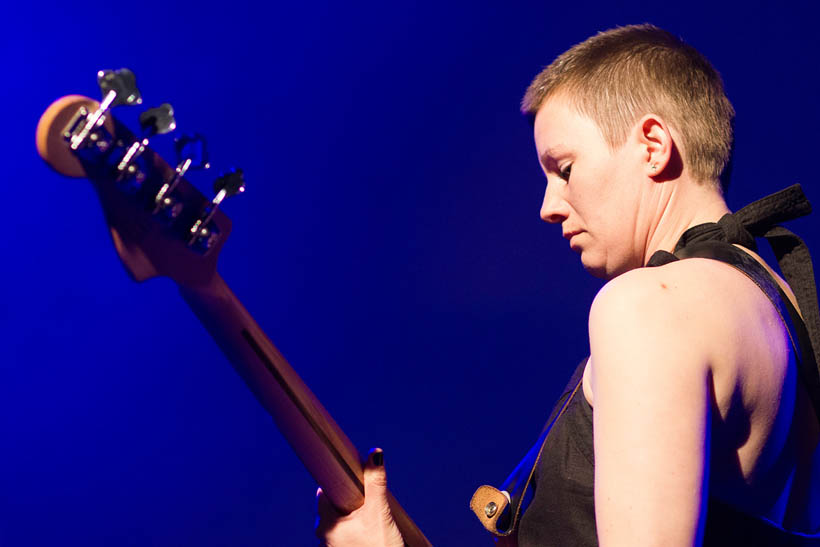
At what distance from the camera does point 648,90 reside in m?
0.94

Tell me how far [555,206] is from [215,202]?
47 cm

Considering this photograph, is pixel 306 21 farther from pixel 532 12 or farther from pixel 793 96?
pixel 793 96

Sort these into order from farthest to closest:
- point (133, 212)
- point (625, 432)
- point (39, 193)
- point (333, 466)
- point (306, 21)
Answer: point (306, 21) → point (39, 193) → point (333, 466) → point (133, 212) → point (625, 432)

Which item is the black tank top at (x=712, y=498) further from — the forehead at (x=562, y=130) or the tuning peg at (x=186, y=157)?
the tuning peg at (x=186, y=157)

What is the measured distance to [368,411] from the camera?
222 cm

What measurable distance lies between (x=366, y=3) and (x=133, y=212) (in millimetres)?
1461

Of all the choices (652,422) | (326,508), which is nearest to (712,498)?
(652,422)

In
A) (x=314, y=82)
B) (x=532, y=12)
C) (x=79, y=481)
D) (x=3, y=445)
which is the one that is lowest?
(x=79, y=481)

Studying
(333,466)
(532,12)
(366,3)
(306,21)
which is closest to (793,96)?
(532,12)

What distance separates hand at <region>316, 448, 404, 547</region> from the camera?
3.75ft

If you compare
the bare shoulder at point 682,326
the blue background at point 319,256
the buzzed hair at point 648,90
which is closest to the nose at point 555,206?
the buzzed hair at point 648,90

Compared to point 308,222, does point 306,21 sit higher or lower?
higher

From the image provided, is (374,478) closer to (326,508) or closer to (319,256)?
(326,508)

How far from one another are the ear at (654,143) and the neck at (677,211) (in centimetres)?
3
